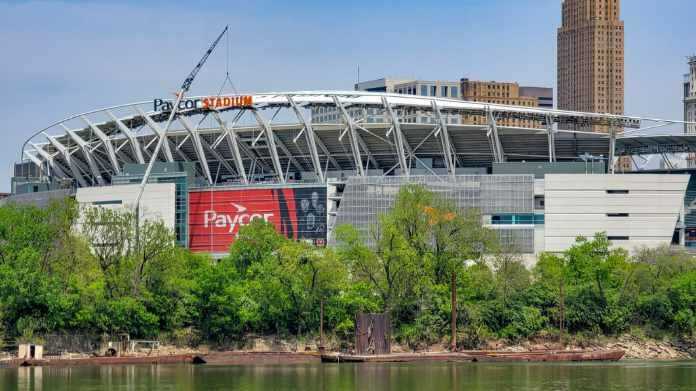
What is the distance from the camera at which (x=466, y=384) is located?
102 m

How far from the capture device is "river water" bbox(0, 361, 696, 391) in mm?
100875

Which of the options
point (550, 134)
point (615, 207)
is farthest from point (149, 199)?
point (615, 207)

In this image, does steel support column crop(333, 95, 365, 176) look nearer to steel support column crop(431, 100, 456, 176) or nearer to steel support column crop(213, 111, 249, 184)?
steel support column crop(431, 100, 456, 176)

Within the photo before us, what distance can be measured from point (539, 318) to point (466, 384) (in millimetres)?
35761

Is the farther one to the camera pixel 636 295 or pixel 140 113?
pixel 140 113

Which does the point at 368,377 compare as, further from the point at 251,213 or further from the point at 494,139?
the point at 251,213

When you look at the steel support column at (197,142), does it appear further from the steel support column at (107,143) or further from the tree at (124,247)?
the tree at (124,247)

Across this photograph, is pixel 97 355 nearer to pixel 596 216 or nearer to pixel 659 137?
pixel 596 216

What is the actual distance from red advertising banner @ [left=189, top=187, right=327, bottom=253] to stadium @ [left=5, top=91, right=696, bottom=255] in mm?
176

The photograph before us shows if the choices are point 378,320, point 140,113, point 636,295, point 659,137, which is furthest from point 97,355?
point 659,137

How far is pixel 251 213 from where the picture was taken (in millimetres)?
186250

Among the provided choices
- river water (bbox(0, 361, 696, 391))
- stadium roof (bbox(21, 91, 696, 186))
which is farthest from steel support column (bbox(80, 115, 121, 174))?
river water (bbox(0, 361, 696, 391))

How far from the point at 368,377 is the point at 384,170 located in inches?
3453

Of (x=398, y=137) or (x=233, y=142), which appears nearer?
(x=398, y=137)
